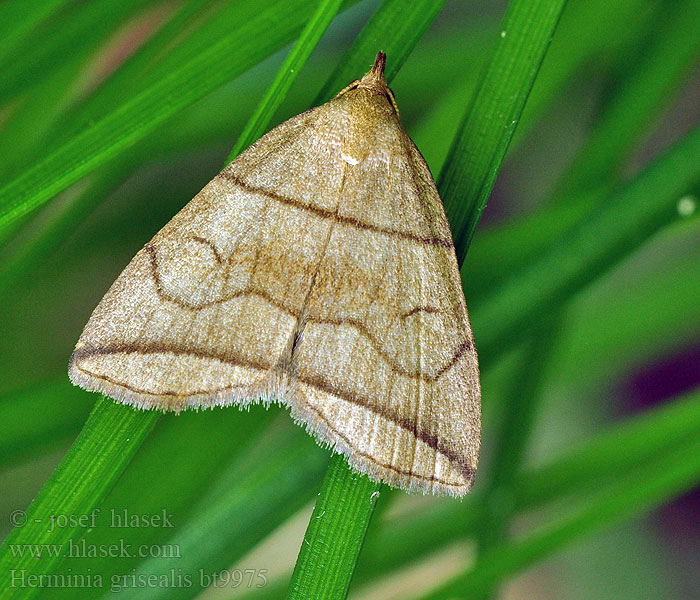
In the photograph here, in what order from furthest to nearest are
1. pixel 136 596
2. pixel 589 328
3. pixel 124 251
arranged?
pixel 124 251 < pixel 589 328 < pixel 136 596

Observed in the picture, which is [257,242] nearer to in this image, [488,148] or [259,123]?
[259,123]

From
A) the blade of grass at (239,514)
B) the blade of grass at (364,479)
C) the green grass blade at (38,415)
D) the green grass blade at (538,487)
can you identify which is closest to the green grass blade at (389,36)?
the blade of grass at (364,479)

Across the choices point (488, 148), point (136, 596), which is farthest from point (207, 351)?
point (488, 148)

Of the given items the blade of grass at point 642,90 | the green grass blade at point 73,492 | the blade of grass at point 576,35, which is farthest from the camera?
the blade of grass at point 576,35

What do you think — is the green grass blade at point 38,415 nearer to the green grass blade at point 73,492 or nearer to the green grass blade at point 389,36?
the green grass blade at point 73,492

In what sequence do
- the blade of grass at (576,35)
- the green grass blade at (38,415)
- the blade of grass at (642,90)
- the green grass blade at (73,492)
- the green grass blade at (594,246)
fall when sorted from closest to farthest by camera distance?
the green grass blade at (73,492) < the green grass blade at (594,246) < the green grass blade at (38,415) < the blade of grass at (642,90) < the blade of grass at (576,35)

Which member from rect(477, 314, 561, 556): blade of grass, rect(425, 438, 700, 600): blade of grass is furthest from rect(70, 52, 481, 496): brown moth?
rect(477, 314, 561, 556): blade of grass
